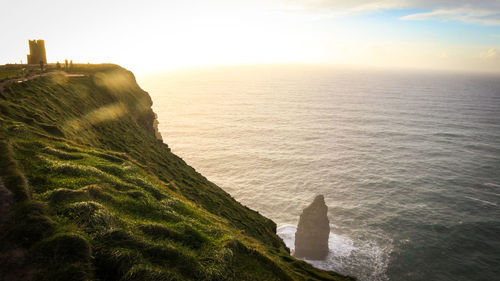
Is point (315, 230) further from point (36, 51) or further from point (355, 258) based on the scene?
point (36, 51)

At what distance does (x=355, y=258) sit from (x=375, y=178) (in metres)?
43.3

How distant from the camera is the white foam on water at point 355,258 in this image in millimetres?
55000

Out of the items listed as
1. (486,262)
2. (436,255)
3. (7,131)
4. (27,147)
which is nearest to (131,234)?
(27,147)

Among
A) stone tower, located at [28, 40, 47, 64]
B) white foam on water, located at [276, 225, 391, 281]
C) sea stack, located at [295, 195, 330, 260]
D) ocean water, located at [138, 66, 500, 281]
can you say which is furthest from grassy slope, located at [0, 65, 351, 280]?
ocean water, located at [138, 66, 500, 281]

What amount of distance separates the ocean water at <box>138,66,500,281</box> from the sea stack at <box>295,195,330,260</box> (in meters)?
2.98

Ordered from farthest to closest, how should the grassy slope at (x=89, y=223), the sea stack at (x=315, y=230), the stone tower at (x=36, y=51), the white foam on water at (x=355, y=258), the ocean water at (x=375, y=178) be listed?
the sea stack at (x=315, y=230) → the ocean water at (x=375, y=178) → the white foam on water at (x=355, y=258) → the stone tower at (x=36, y=51) → the grassy slope at (x=89, y=223)

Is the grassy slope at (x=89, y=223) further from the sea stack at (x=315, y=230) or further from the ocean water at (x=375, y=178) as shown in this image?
the ocean water at (x=375, y=178)

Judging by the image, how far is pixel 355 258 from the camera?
59.2m

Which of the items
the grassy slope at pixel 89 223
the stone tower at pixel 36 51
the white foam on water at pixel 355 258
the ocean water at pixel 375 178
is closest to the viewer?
the grassy slope at pixel 89 223

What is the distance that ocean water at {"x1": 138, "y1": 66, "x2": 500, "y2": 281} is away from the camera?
5916cm

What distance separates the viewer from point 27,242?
10836 millimetres

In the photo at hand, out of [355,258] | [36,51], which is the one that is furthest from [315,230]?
[36,51]

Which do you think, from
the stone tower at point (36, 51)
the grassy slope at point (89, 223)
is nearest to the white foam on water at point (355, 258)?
the grassy slope at point (89, 223)

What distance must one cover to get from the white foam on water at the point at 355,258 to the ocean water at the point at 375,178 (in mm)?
218
